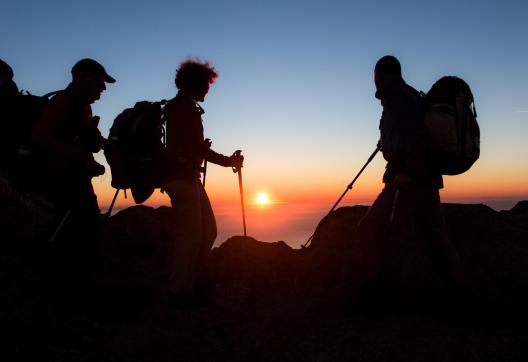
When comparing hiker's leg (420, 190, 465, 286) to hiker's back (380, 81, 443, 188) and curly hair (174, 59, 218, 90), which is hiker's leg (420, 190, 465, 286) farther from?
curly hair (174, 59, 218, 90)

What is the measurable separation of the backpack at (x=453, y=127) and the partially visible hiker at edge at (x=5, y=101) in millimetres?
4603

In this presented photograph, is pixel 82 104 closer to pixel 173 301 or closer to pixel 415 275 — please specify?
pixel 173 301

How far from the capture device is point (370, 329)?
15.2 ft

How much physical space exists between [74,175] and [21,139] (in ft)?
2.18

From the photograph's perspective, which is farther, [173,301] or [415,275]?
[415,275]

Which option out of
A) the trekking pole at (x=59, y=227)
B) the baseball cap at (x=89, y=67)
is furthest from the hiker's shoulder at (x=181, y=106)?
the trekking pole at (x=59, y=227)

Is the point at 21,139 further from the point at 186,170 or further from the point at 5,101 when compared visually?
the point at 186,170

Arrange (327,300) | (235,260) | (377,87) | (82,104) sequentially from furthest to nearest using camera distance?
(235,260)
(327,300)
(377,87)
(82,104)

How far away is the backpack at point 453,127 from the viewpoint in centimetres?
438

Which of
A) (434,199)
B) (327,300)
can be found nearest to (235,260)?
(327,300)

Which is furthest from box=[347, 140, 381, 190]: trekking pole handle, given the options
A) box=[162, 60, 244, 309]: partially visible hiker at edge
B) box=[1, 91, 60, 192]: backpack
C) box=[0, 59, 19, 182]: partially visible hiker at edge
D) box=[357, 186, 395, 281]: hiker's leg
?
box=[0, 59, 19, 182]: partially visible hiker at edge

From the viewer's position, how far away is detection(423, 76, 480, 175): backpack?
14.4ft

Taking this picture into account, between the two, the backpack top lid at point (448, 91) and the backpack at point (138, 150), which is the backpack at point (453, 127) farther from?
the backpack at point (138, 150)

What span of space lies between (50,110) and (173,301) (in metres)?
2.64
